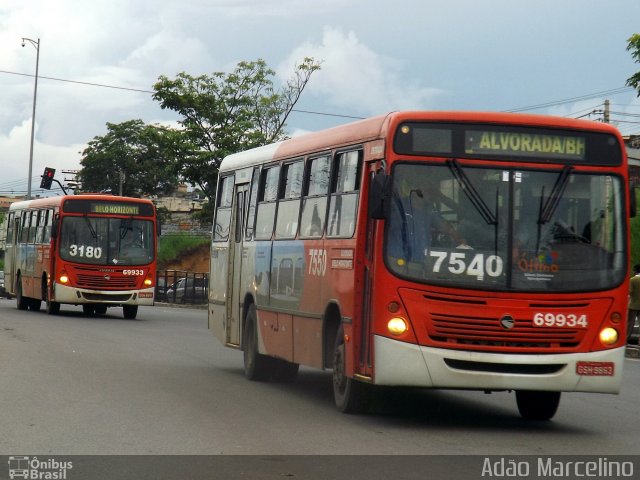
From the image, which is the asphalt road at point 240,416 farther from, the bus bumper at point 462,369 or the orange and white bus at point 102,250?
the orange and white bus at point 102,250

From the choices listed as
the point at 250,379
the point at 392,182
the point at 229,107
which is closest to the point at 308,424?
the point at 392,182

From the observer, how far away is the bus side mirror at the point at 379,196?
458 inches

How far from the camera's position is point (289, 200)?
15.3 metres

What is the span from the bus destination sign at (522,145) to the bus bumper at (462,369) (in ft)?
5.93

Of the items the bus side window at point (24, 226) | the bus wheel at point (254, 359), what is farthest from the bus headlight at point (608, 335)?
the bus side window at point (24, 226)

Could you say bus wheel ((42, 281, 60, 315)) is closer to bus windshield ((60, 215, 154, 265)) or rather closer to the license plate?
bus windshield ((60, 215, 154, 265))

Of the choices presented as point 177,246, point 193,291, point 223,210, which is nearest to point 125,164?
point 177,246

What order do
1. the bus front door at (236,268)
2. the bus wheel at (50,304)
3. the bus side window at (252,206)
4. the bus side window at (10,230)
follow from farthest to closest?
the bus side window at (10,230), the bus wheel at (50,304), the bus front door at (236,268), the bus side window at (252,206)

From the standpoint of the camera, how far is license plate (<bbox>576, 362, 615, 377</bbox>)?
11.7 m

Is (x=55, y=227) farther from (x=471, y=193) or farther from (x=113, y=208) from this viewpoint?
(x=471, y=193)

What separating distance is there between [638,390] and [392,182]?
20.1 feet

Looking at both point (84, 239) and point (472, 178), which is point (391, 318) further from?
point (84, 239)

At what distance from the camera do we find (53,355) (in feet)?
65.6

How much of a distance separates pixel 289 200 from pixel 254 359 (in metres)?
2.34
